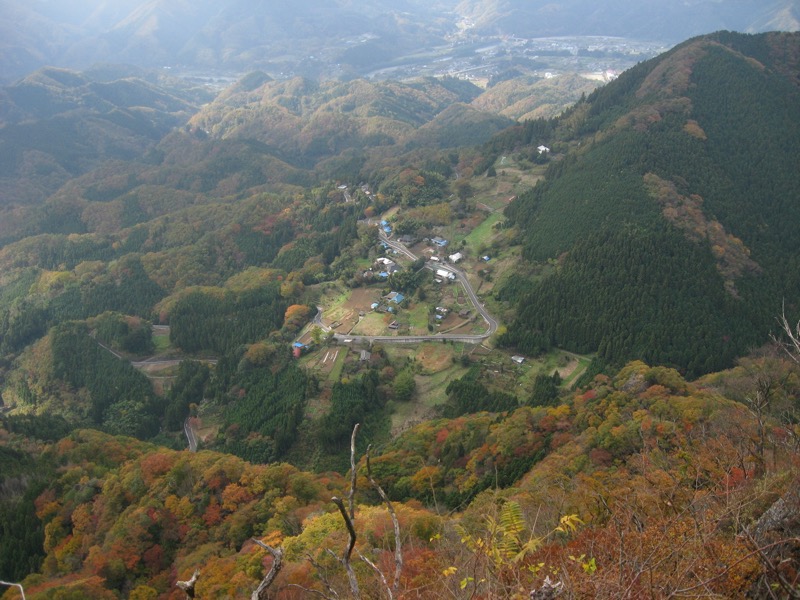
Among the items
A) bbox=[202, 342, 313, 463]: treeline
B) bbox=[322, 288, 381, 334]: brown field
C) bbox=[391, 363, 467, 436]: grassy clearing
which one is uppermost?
bbox=[322, 288, 381, 334]: brown field

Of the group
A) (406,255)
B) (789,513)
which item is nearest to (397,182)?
(406,255)

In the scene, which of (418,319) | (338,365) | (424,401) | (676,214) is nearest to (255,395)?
(338,365)

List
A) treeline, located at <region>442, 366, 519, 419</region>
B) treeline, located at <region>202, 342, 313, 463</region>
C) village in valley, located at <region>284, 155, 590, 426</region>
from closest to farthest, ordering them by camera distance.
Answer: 1. treeline, located at <region>442, 366, 519, 419</region>
2. treeline, located at <region>202, 342, 313, 463</region>
3. village in valley, located at <region>284, 155, 590, 426</region>

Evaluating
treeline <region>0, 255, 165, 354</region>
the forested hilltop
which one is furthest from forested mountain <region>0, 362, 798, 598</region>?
treeline <region>0, 255, 165, 354</region>

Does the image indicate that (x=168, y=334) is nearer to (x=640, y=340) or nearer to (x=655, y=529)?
(x=640, y=340)

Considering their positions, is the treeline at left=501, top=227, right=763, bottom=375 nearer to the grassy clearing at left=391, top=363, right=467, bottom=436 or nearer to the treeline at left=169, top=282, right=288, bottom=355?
the grassy clearing at left=391, top=363, right=467, bottom=436

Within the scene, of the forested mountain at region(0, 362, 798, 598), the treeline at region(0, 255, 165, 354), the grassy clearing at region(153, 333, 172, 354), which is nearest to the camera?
the forested mountain at region(0, 362, 798, 598)

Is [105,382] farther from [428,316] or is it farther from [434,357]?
[434,357]
